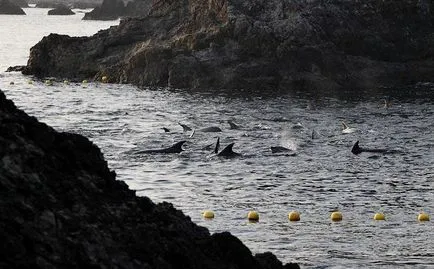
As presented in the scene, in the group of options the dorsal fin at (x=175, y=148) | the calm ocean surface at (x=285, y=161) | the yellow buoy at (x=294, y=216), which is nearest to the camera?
the calm ocean surface at (x=285, y=161)

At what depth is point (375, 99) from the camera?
52500 mm

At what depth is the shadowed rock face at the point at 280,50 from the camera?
57531 mm

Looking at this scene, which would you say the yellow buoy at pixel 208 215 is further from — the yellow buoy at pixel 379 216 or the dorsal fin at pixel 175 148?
the dorsal fin at pixel 175 148

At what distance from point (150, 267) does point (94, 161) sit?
239 centimetres

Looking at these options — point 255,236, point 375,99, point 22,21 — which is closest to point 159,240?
point 255,236

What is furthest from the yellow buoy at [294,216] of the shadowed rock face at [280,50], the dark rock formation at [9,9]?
the dark rock formation at [9,9]

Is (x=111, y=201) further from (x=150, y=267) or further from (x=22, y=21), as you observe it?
(x=22, y=21)

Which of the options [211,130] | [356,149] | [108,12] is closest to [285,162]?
[356,149]

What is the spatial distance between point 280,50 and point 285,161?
76.8 feet

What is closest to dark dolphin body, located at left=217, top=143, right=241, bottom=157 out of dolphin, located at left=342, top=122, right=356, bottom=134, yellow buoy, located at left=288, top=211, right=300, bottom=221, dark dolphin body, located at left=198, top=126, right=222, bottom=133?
dark dolphin body, located at left=198, top=126, right=222, bottom=133

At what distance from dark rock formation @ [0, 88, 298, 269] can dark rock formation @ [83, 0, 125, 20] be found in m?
160

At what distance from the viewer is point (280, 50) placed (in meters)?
57.6

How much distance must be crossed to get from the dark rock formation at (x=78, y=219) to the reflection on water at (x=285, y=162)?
747 cm

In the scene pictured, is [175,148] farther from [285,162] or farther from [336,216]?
[336,216]
